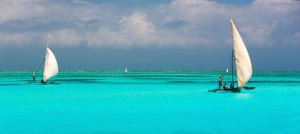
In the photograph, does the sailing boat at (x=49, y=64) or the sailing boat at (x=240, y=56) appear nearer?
the sailing boat at (x=240, y=56)

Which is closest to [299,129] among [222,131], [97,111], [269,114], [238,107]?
[222,131]

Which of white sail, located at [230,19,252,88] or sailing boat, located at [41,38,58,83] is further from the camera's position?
sailing boat, located at [41,38,58,83]

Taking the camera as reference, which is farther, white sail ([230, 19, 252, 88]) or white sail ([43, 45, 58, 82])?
white sail ([43, 45, 58, 82])

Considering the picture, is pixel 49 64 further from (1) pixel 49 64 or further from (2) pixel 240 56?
(2) pixel 240 56

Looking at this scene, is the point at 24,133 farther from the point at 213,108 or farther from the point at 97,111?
the point at 213,108

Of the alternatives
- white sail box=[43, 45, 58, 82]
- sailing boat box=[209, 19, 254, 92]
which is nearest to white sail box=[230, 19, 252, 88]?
sailing boat box=[209, 19, 254, 92]

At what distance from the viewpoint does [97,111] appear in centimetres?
2078

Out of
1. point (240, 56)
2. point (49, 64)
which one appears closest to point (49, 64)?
point (49, 64)

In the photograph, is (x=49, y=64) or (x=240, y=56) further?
(x=49, y=64)

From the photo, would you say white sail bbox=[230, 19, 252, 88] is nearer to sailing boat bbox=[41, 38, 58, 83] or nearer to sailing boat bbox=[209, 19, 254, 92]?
sailing boat bbox=[209, 19, 254, 92]

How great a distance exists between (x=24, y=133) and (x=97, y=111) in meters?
6.52

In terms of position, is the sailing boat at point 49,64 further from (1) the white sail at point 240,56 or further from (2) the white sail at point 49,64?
(1) the white sail at point 240,56

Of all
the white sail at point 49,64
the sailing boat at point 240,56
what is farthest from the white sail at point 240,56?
the white sail at point 49,64

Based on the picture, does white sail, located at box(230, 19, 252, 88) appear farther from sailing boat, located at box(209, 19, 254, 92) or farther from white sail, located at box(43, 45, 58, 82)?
white sail, located at box(43, 45, 58, 82)
